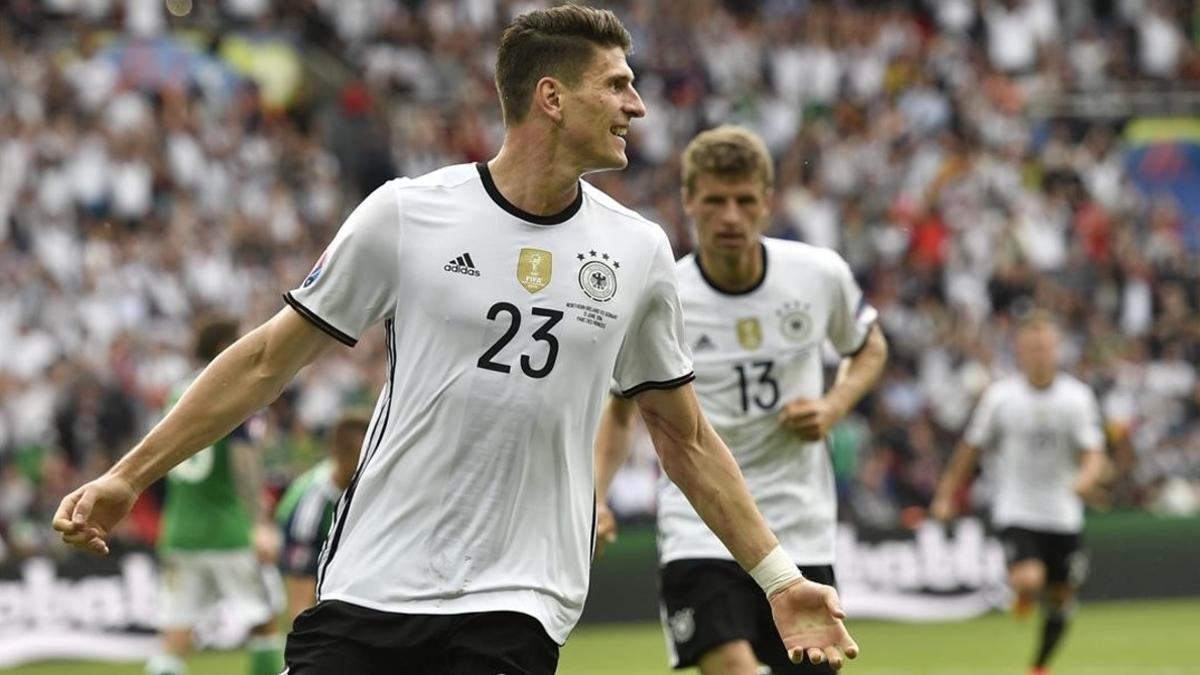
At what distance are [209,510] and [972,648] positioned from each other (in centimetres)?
740

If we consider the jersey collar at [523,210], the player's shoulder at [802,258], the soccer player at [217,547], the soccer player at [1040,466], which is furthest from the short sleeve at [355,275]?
the soccer player at [1040,466]

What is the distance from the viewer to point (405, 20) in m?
27.9

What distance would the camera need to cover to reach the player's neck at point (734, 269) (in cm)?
839

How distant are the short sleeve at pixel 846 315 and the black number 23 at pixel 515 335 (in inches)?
131

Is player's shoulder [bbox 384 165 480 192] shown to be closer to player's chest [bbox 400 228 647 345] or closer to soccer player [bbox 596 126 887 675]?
player's chest [bbox 400 228 647 345]

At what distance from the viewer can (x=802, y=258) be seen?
8484mm

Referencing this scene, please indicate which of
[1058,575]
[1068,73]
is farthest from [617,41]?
[1068,73]

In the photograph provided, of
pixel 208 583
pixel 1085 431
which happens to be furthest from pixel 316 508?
pixel 1085 431

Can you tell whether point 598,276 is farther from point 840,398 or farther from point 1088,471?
point 1088,471

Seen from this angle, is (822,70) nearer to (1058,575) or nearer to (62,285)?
(62,285)

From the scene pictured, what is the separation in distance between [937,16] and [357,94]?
8783 millimetres

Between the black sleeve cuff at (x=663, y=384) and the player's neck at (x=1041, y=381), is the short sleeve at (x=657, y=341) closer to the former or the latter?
the black sleeve cuff at (x=663, y=384)

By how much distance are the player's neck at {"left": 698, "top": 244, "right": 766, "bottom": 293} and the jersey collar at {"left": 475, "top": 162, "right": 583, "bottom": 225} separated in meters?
2.91

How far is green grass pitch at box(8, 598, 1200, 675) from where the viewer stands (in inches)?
618
